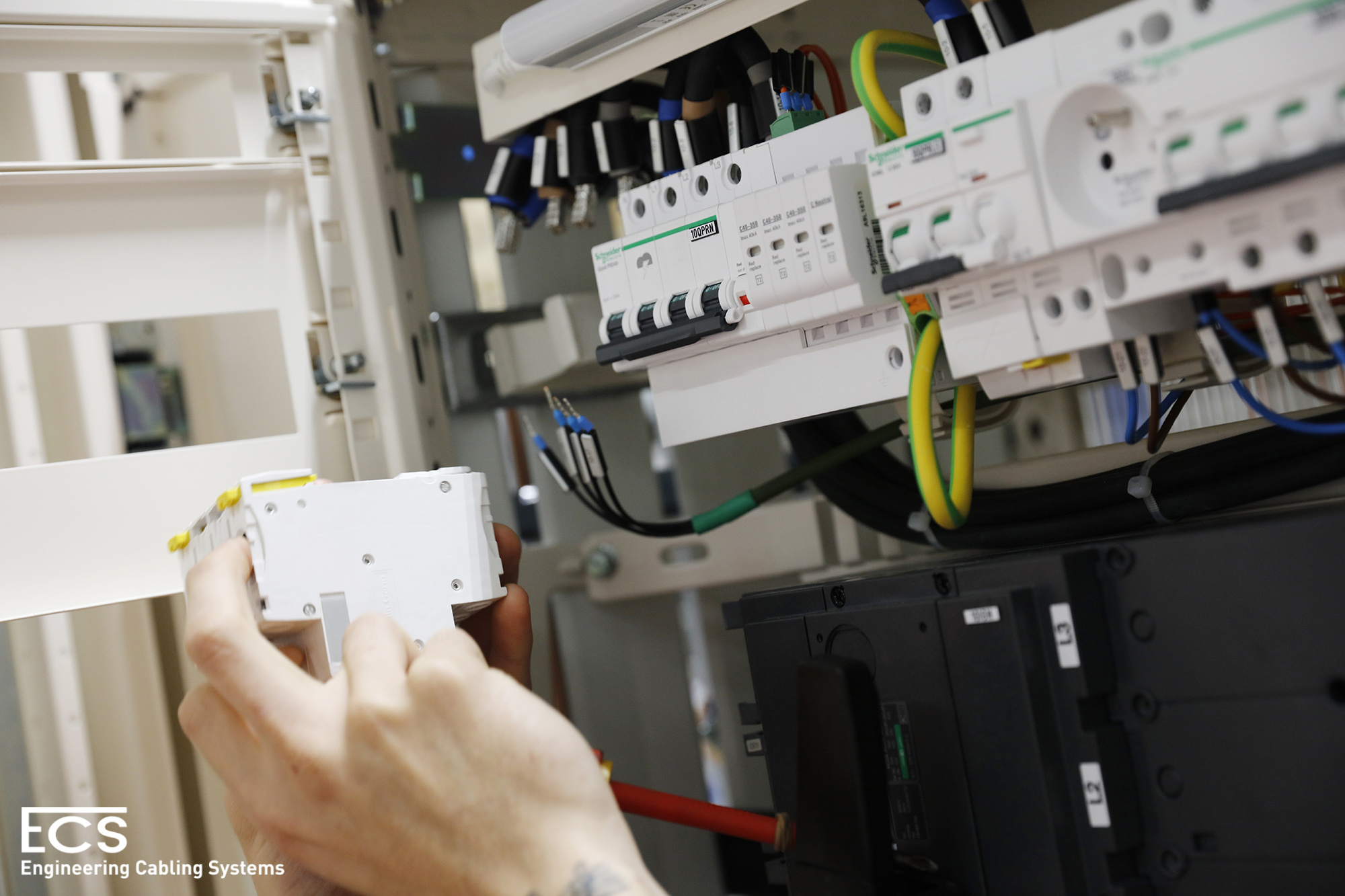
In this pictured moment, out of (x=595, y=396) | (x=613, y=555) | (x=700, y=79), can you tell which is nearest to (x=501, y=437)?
(x=595, y=396)

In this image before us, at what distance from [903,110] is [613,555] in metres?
0.87

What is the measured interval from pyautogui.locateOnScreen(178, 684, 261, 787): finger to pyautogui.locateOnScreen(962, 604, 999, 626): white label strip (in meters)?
0.52

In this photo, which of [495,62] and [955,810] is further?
[495,62]

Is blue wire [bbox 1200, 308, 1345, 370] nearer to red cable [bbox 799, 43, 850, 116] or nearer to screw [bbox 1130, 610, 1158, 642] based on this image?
screw [bbox 1130, 610, 1158, 642]

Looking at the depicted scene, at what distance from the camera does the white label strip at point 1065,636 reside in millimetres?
789

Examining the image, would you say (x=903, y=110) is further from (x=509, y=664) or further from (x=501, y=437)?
(x=501, y=437)

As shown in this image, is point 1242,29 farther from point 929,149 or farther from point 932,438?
point 932,438

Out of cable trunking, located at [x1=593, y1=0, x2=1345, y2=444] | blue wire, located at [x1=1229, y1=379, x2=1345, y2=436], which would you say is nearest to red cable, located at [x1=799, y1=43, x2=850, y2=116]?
cable trunking, located at [x1=593, y1=0, x2=1345, y2=444]

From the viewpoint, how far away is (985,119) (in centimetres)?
79

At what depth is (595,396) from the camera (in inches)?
71.4

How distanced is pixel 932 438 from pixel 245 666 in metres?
0.57

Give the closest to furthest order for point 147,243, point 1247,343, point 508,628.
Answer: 1. point 1247,343
2. point 508,628
3. point 147,243

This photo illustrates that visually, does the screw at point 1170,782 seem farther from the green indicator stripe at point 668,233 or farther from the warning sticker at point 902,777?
the green indicator stripe at point 668,233

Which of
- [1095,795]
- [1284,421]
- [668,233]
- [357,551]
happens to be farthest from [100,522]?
[1284,421]
